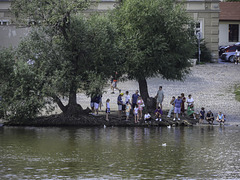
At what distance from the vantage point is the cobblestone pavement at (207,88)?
3500cm

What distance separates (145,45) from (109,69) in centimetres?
277

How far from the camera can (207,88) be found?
41062 mm

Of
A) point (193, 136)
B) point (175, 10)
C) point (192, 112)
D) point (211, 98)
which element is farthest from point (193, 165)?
point (211, 98)

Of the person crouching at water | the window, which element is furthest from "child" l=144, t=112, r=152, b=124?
the window

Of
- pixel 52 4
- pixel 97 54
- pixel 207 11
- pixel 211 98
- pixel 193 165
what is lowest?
pixel 193 165

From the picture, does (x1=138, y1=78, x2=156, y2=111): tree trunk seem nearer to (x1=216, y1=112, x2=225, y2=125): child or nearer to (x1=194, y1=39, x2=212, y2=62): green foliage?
(x1=216, y1=112, x2=225, y2=125): child

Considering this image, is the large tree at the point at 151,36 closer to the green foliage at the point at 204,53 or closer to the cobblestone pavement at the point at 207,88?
the cobblestone pavement at the point at 207,88

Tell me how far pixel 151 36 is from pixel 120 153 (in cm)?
1131

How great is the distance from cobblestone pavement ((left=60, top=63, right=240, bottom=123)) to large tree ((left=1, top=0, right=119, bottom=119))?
544cm

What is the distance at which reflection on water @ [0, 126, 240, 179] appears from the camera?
59.5ft

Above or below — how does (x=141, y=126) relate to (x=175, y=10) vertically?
below

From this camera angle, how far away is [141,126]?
30.3 meters

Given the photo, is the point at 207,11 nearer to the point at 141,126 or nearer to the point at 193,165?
the point at 141,126

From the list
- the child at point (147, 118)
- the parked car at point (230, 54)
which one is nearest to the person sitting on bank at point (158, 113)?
the child at point (147, 118)
